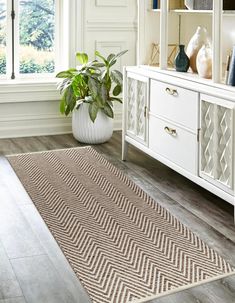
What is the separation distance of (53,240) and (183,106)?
1.20 meters

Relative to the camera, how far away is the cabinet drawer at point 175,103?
3.46 metres

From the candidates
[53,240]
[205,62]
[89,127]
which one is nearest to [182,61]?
[205,62]

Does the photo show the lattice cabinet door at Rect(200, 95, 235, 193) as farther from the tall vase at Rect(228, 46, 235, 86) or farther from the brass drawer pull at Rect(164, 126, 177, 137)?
the brass drawer pull at Rect(164, 126, 177, 137)

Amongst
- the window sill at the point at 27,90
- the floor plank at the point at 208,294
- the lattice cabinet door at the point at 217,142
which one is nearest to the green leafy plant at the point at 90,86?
the window sill at the point at 27,90

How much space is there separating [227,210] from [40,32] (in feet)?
9.15

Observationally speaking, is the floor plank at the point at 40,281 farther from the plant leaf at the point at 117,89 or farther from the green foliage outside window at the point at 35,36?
the green foliage outside window at the point at 35,36

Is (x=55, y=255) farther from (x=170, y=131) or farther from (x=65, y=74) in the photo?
(x=65, y=74)

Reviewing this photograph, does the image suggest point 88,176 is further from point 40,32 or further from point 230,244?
point 40,32

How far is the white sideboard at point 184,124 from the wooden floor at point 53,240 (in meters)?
0.15

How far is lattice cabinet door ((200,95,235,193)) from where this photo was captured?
10.2 feet

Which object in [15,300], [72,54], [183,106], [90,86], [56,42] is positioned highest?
[56,42]

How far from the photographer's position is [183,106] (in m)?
3.56

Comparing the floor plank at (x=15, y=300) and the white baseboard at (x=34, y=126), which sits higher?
the white baseboard at (x=34, y=126)

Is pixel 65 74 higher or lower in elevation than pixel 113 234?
higher
